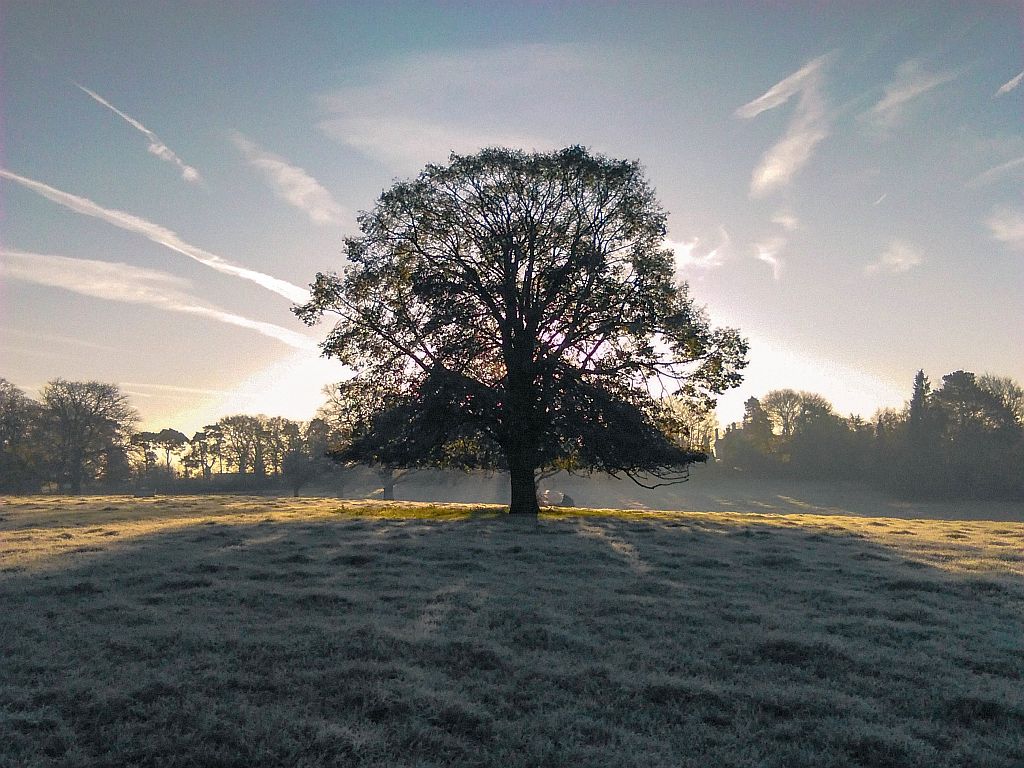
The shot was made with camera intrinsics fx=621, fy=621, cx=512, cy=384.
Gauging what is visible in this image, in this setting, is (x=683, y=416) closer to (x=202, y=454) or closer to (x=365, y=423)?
(x=365, y=423)

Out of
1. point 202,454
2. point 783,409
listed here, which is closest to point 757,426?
point 783,409

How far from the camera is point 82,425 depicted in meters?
76.6

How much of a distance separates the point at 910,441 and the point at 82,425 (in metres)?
111

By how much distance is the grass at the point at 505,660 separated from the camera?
6.01 metres

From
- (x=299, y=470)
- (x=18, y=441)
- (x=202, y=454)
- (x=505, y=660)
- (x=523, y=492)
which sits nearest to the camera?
(x=505, y=660)

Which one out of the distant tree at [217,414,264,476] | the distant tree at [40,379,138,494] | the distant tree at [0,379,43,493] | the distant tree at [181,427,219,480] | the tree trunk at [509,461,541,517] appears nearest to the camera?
the tree trunk at [509,461,541,517]

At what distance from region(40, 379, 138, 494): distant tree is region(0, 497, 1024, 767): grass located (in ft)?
238

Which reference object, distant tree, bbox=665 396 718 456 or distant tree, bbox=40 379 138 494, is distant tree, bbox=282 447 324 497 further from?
distant tree, bbox=665 396 718 456

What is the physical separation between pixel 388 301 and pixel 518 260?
6.01 metres

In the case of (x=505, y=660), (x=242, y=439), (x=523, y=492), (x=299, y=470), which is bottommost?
Result: (x=505, y=660)

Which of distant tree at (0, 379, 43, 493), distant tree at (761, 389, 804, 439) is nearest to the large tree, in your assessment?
distant tree at (0, 379, 43, 493)

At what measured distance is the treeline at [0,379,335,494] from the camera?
72250 mm

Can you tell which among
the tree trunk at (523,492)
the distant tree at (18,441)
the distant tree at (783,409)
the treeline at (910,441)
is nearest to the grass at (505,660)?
the tree trunk at (523,492)

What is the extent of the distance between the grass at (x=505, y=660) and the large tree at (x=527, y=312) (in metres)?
10.1
